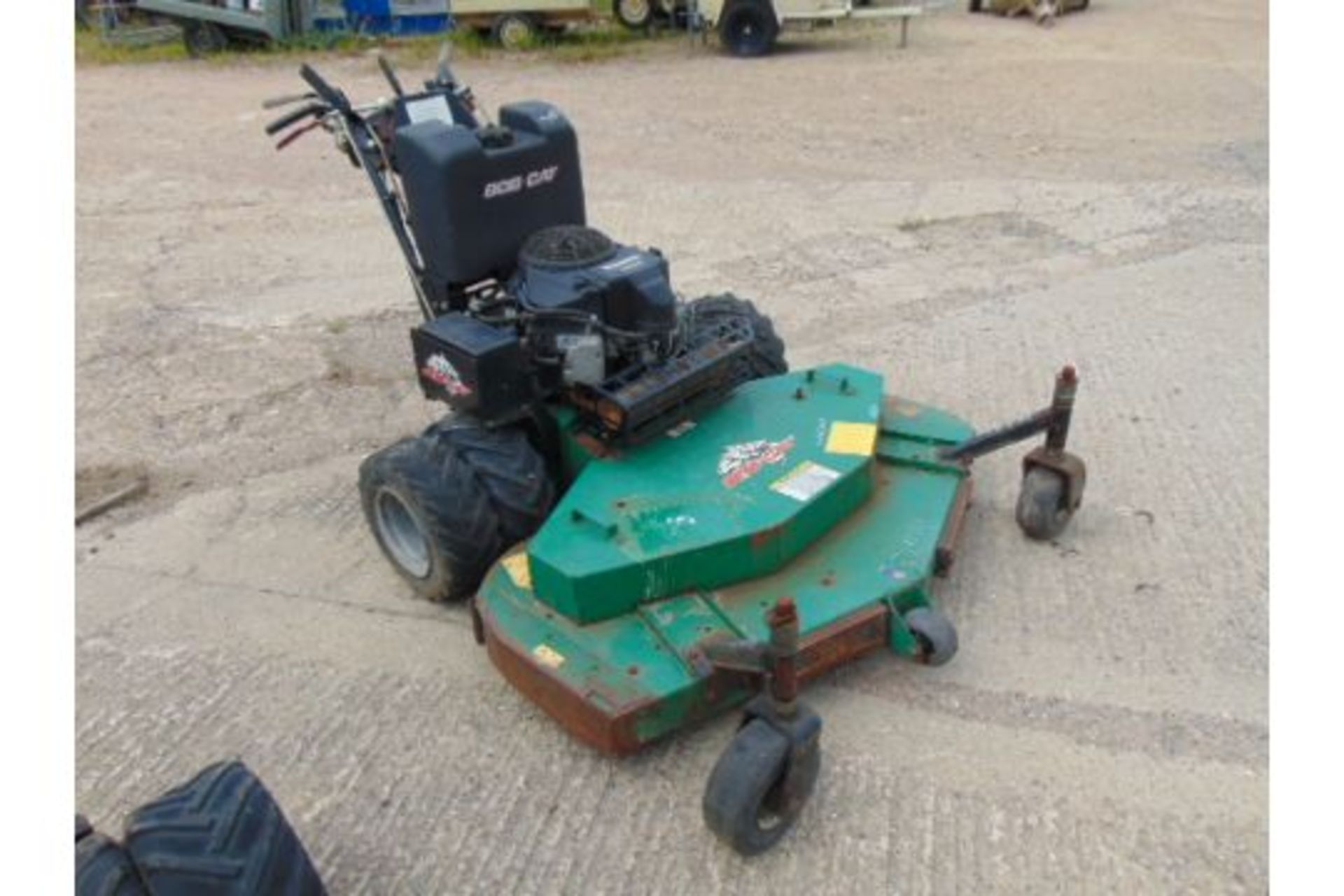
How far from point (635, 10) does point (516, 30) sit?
1581 mm

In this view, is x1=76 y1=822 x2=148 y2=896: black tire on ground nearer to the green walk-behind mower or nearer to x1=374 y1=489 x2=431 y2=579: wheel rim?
the green walk-behind mower

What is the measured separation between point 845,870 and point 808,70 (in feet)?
35.3

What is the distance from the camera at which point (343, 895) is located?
2.74 metres

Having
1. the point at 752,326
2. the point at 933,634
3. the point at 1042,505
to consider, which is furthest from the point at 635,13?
→ the point at 933,634

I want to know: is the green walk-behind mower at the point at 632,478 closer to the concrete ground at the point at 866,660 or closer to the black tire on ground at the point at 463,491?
the black tire on ground at the point at 463,491

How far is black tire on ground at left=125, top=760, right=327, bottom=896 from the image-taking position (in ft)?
7.46

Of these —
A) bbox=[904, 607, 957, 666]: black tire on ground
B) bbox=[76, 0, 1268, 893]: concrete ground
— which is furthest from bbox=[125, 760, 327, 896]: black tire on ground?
bbox=[904, 607, 957, 666]: black tire on ground

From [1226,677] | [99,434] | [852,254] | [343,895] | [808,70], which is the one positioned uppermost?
[808,70]

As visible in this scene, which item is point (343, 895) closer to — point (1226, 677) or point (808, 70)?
point (1226, 677)

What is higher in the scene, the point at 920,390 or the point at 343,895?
the point at 920,390

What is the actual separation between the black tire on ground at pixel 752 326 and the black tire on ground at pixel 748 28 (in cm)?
962

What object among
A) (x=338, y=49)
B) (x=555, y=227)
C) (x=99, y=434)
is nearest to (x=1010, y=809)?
(x=555, y=227)

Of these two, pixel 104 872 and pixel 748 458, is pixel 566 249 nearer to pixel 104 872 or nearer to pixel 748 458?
pixel 748 458

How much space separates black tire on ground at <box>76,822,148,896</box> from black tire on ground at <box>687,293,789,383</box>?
2.48 meters
